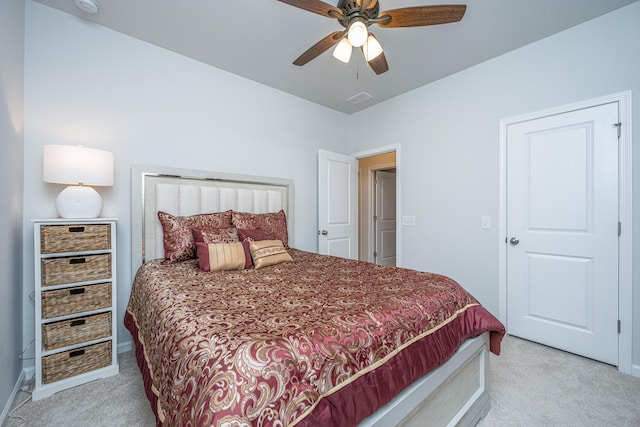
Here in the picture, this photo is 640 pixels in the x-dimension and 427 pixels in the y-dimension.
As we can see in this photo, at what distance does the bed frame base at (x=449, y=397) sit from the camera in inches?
39.4

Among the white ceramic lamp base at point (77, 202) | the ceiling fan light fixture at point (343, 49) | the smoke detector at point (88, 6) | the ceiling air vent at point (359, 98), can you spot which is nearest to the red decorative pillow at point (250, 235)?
the white ceramic lamp base at point (77, 202)

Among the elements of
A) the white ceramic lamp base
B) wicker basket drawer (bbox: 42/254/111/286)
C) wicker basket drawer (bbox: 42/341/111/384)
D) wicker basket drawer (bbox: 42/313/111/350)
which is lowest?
wicker basket drawer (bbox: 42/341/111/384)

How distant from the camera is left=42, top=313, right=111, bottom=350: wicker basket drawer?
5.47ft

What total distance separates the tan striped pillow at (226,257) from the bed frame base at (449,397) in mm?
1362

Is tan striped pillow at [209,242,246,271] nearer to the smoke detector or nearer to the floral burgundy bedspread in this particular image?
the floral burgundy bedspread

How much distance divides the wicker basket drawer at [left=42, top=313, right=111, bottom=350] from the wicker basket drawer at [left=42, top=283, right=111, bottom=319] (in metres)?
0.07

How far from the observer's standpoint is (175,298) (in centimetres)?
126

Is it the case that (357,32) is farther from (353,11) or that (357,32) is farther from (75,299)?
(75,299)

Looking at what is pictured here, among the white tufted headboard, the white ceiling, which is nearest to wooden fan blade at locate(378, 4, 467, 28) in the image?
the white ceiling

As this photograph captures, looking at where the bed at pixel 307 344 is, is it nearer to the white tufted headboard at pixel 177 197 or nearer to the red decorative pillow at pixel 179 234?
the red decorative pillow at pixel 179 234

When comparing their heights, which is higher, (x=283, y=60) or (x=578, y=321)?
(x=283, y=60)

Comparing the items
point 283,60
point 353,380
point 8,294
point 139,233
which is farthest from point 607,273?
point 8,294

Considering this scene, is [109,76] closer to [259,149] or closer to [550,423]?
[259,149]

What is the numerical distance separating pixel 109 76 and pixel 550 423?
394cm
